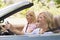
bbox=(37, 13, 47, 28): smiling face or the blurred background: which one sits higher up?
the blurred background

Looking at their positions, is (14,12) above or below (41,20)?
above

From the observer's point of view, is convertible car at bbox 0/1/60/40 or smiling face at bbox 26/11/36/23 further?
smiling face at bbox 26/11/36/23

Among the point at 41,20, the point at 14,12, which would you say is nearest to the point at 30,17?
the point at 41,20

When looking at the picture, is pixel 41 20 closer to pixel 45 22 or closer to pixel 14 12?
pixel 45 22

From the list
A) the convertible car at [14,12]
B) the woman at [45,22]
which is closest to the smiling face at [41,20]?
the woman at [45,22]

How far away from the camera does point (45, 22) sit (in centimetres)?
146

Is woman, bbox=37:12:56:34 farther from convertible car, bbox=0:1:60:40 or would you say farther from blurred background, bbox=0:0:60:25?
convertible car, bbox=0:1:60:40

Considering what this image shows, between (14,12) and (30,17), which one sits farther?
(30,17)

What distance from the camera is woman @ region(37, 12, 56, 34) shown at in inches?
56.9

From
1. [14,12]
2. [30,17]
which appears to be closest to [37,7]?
[30,17]

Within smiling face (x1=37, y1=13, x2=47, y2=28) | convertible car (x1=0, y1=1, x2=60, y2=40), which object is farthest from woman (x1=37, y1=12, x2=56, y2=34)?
convertible car (x1=0, y1=1, x2=60, y2=40)

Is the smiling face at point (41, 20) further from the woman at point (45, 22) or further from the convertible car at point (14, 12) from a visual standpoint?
the convertible car at point (14, 12)

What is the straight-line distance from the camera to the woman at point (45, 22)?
144 centimetres

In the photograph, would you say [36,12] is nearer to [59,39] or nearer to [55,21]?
[55,21]
